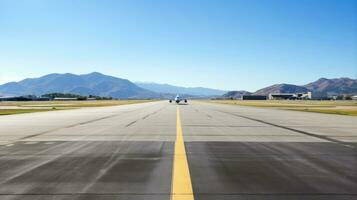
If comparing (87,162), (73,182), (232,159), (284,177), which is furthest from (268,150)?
(73,182)

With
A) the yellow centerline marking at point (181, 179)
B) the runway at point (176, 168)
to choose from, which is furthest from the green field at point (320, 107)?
the yellow centerline marking at point (181, 179)

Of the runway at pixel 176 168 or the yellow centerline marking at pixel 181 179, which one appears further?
the runway at pixel 176 168

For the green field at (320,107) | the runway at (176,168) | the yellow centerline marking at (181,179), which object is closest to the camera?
the yellow centerline marking at (181,179)

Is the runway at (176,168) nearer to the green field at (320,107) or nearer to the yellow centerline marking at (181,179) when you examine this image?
the yellow centerline marking at (181,179)

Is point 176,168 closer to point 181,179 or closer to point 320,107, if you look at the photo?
point 181,179

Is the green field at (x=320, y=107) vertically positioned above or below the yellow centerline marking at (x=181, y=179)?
below

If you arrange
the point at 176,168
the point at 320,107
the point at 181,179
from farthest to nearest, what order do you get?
1. the point at 320,107
2. the point at 176,168
3. the point at 181,179

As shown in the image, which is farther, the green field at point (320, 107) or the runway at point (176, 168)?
the green field at point (320, 107)

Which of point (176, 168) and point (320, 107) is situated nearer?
point (176, 168)

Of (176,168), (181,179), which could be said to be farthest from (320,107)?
(181,179)

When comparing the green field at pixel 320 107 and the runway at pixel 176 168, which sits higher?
the runway at pixel 176 168

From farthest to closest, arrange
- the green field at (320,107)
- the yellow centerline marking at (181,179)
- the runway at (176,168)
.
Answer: the green field at (320,107) → the runway at (176,168) → the yellow centerline marking at (181,179)

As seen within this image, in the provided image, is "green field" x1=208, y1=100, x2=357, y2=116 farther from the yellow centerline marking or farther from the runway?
the yellow centerline marking

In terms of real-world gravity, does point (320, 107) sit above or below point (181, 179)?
below
